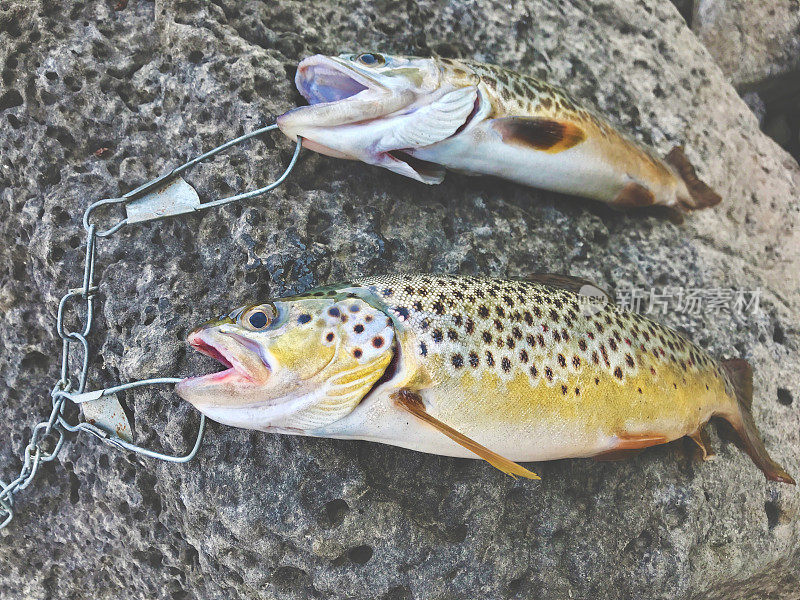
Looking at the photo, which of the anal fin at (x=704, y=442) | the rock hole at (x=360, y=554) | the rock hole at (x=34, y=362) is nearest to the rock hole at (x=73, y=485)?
the rock hole at (x=34, y=362)

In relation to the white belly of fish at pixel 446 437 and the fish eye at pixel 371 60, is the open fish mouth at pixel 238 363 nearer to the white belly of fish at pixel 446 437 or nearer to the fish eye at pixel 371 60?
the white belly of fish at pixel 446 437

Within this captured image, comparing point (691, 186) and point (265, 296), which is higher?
point (691, 186)

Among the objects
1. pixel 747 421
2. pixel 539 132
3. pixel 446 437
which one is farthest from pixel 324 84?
pixel 747 421

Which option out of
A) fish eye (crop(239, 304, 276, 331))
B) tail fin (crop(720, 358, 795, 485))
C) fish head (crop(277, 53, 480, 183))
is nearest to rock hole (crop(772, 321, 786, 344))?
tail fin (crop(720, 358, 795, 485))

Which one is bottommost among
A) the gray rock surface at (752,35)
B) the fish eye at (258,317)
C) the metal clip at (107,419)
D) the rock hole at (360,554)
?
the metal clip at (107,419)

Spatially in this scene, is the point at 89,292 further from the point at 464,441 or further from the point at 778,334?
the point at 778,334

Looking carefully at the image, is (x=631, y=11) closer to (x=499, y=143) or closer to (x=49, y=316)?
(x=499, y=143)

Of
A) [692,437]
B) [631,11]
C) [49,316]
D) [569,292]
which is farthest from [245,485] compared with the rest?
[631,11]

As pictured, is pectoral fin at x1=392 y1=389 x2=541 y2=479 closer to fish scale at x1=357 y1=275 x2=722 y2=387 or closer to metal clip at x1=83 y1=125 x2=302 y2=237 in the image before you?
fish scale at x1=357 y1=275 x2=722 y2=387
